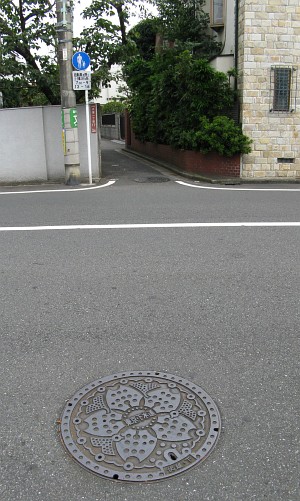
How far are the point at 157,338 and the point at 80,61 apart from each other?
9604 millimetres

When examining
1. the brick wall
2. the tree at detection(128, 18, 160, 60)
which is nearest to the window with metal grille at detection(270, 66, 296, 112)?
the brick wall

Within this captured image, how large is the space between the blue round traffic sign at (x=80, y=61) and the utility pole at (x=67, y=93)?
0.18 meters

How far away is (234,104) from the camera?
13.0 m

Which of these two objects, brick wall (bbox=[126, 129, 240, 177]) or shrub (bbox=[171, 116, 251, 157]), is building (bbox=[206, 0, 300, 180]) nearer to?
brick wall (bbox=[126, 129, 240, 177])

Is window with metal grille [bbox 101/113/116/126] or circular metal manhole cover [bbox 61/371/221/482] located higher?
window with metal grille [bbox 101/113/116/126]

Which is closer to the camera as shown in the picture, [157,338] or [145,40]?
[157,338]

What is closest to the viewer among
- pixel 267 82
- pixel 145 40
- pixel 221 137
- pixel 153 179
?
pixel 221 137

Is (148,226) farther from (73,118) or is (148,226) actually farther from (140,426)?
(73,118)

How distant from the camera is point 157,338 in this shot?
11.9 ft

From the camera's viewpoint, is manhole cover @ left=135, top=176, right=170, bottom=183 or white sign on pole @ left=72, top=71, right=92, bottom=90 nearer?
white sign on pole @ left=72, top=71, right=92, bottom=90

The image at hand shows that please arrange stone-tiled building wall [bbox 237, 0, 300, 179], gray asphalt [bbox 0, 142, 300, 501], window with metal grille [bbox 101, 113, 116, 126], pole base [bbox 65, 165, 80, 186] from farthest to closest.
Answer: window with metal grille [bbox 101, 113, 116, 126] < stone-tiled building wall [bbox 237, 0, 300, 179] < pole base [bbox 65, 165, 80, 186] < gray asphalt [bbox 0, 142, 300, 501]

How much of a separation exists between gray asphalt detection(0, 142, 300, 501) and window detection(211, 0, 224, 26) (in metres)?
10.2

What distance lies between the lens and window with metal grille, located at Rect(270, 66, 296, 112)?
12.4 m

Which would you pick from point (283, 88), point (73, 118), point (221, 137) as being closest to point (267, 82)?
point (283, 88)
